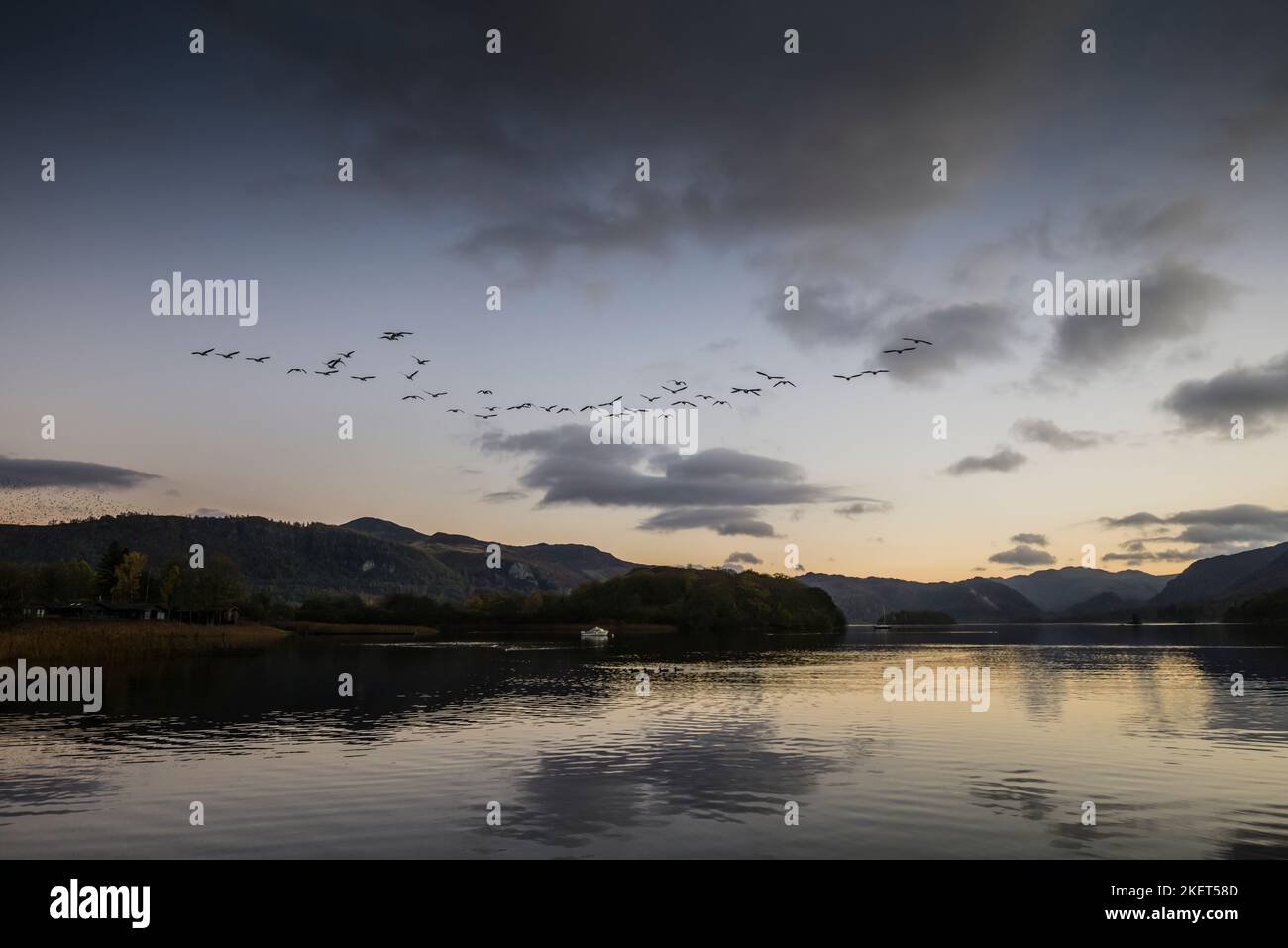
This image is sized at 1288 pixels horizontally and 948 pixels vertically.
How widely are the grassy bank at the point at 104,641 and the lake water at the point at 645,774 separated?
32.4m

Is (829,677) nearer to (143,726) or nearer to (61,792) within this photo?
(143,726)

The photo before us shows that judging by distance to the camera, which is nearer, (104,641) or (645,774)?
(645,774)

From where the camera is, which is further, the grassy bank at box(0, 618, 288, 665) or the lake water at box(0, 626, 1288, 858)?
the grassy bank at box(0, 618, 288, 665)

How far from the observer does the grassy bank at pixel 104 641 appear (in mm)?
108312

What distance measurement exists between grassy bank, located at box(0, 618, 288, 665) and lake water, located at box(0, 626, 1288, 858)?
106 ft

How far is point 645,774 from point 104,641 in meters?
115

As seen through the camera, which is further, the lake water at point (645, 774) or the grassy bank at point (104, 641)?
the grassy bank at point (104, 641)

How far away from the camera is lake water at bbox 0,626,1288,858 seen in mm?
30406

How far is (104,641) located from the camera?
126562mm

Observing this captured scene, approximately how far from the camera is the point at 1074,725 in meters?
63.2

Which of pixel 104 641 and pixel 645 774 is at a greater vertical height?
pixel 645 774

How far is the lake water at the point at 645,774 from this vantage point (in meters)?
30.4
